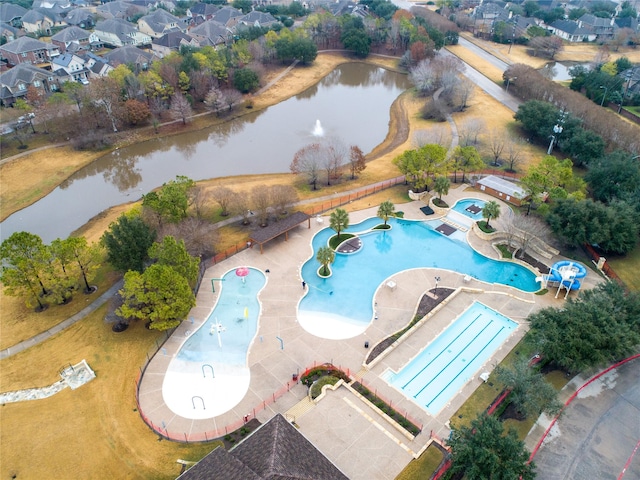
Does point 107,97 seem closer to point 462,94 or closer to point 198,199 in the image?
point 198,199

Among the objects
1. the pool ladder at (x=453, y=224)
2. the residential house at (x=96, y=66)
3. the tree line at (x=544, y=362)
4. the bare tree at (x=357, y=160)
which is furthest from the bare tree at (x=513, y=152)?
the residential house at (x=96, y=66)

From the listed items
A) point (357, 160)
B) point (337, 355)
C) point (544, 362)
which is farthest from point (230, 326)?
point (357, 160)

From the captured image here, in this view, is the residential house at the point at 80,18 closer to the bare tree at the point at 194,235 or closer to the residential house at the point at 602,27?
the bare tree at the point at 194,235

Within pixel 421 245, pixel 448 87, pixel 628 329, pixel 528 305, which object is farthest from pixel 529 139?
pixel 628 329

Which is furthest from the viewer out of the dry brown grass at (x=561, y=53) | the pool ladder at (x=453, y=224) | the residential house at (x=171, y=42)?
the dry brown grass at (x=561, y=53)

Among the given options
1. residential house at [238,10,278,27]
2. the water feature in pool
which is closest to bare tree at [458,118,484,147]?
the water feature in pool

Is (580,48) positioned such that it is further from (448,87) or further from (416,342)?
(416,342)
